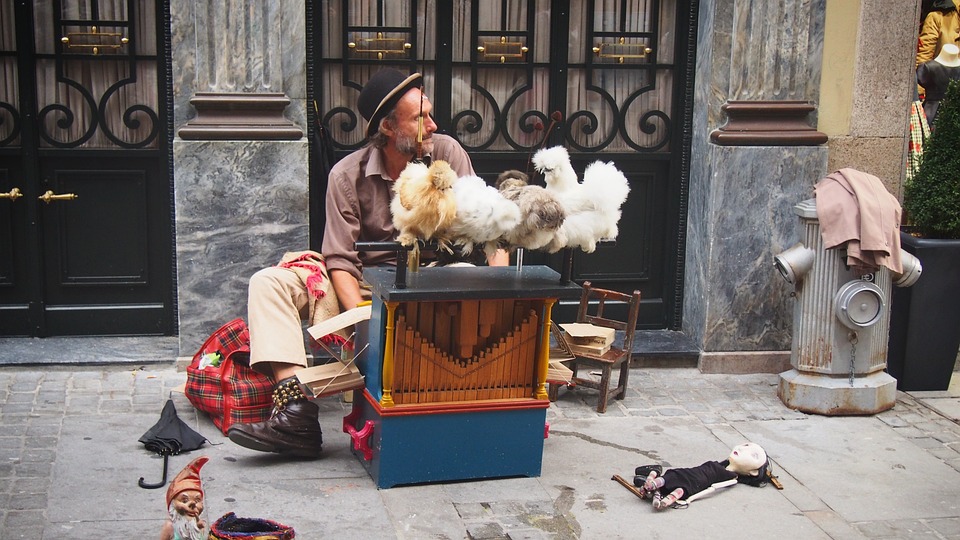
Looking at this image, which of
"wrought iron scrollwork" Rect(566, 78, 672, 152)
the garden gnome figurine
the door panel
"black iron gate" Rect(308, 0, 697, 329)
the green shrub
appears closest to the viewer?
the garden gnome figurine

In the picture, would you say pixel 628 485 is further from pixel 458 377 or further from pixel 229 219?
pixel 229 219

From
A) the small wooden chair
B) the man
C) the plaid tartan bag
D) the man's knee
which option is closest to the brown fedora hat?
the man

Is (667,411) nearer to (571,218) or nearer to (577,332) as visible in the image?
(577,332)

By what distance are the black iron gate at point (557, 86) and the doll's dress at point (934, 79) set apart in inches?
111

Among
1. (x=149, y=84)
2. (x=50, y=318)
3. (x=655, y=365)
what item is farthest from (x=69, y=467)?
(x=655, y=365)

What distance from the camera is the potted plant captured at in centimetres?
676

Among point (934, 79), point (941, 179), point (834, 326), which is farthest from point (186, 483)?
point (934, 79)

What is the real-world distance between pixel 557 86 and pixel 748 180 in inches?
51.3

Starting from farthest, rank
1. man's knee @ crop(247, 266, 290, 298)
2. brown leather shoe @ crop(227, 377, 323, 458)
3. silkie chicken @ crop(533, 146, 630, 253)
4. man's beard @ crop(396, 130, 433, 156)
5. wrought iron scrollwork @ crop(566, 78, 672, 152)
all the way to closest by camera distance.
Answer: wrought iron scrollwork @ crop(566, 78, 672, 152) < man's beard @ crop(396, 130, 433, 156) < man's knee @ crop(247, 266, 290, 298) < brown leather shoe @ crop(227, 377, 323, 458) < silkie chicken @ crop(533, 146, 630, 253)

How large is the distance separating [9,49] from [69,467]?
2.73 metres

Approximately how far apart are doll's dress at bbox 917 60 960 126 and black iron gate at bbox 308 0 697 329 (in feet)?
9.26

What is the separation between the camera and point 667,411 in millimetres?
6523

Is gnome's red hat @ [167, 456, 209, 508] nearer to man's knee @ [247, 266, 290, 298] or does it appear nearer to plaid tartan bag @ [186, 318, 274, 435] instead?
plaid tartan bag @ [186, 318, 274, 435]

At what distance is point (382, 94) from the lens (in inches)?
232
